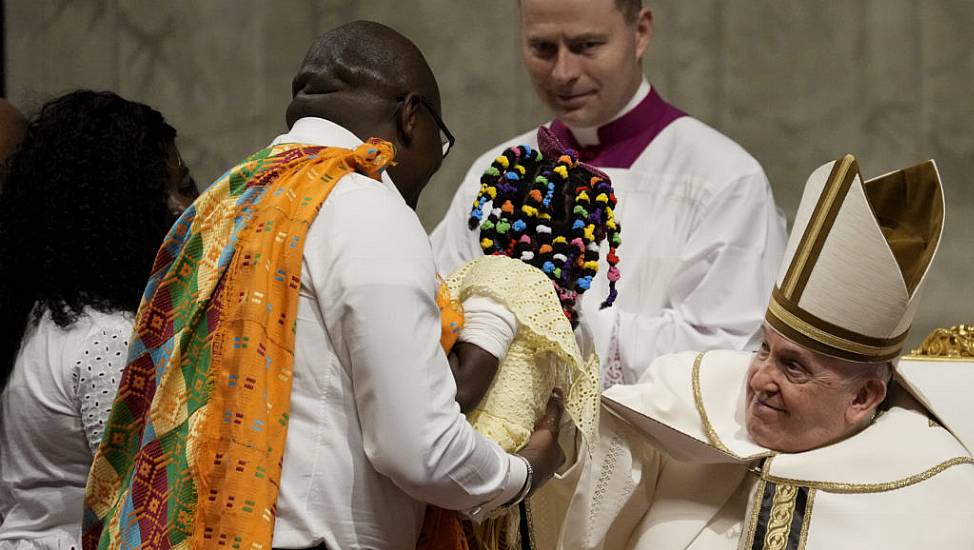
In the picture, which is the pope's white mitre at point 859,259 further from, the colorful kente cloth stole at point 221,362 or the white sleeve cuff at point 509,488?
the colorful kente cloth stole at point 221,362

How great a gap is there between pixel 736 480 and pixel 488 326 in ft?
2.96

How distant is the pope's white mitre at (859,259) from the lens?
113 inches

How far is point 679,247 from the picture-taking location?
14.3 feet

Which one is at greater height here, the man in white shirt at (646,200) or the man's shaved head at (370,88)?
the man's shaved head at (370,88)

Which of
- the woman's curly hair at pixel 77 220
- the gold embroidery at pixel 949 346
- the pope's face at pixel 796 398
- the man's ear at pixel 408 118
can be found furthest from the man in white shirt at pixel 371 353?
the gold embroidery at pixel 949 346

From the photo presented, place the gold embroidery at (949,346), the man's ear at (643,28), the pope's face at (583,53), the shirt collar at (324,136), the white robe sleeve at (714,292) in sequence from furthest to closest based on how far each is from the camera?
1. the man's ear at (643,28)
2. the pope's face at (583,53)
3. the white robe sleeve at (714,292)
4. the gold embroidery at (949,346)
5. the shirt collar at (324,136)

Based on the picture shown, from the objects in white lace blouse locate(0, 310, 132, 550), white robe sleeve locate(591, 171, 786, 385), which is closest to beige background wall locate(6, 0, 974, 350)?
white robe sleeve locate(591, 171, 786, 385)

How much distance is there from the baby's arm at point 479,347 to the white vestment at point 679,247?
5.21 feet

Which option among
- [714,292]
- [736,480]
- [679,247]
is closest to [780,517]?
[736,480]

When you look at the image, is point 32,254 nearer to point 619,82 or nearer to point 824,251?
point 824,251

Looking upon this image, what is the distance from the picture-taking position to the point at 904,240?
2930mm

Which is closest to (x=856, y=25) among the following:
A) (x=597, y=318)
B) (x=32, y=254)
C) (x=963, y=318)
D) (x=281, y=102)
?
(x=963, y=318)

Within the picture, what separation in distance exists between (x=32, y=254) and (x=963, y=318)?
374 cm

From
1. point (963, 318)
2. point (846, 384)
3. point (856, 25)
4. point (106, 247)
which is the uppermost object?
point (856, 25)
